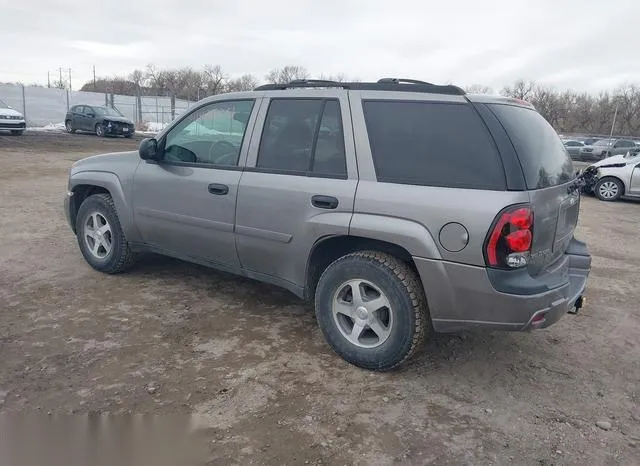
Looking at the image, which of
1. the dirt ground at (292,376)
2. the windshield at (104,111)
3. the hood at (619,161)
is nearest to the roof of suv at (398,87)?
the dirt ground at (292,376)

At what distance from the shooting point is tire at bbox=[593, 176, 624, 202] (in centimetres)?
1310

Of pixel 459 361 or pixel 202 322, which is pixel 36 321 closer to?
pixel 202 322

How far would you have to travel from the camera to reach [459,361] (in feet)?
12.1

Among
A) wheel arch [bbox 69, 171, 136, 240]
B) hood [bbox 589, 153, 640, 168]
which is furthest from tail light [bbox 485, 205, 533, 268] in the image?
hood [bbox 589, 153, 640, 168]

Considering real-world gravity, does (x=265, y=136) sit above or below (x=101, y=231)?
above

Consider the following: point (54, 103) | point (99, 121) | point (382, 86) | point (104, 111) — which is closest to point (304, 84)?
point (382, 86)

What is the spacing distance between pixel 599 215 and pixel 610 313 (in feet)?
Answer: 21.9

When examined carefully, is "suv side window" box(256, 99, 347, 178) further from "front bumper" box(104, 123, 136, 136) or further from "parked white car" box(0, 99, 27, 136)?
"front bumper" box(104, 123, 136, 136)

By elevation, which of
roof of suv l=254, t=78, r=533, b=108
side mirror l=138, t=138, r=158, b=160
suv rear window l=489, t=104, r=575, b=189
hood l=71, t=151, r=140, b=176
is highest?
roof of suv l=254, t=78, r=533, b=108

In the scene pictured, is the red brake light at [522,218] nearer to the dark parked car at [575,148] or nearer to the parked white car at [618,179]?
the parked white car at [618,179]

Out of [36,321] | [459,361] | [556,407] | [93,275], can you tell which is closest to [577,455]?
[556,407]

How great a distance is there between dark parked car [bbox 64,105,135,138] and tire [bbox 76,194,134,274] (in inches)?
864

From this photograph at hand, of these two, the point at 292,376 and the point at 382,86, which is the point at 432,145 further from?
the point at 292,376

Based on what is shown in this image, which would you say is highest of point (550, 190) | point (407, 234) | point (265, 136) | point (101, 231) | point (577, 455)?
point (265, 136)
